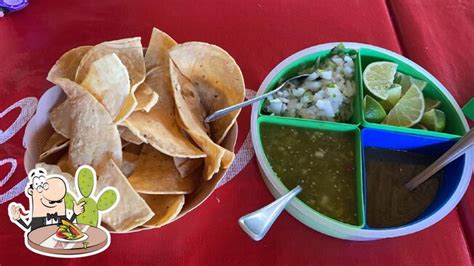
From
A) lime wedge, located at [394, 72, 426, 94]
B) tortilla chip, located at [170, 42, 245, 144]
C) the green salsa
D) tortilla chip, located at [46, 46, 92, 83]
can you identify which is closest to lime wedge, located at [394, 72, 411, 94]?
lime wedge, located at [394, 72, 426, 94]

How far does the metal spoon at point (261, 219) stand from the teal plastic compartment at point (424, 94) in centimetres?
34

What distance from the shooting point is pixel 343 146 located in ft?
3.76

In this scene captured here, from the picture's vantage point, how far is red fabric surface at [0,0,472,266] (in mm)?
983

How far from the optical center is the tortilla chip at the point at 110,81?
89 centimetres

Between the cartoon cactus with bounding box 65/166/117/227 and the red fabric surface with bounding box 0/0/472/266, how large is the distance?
0.28m

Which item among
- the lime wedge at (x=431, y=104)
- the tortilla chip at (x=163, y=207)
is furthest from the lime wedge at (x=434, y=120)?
the tortilla chip at (x=163, y=207)

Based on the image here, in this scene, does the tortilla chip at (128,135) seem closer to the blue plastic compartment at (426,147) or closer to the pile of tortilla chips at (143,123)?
the pile of tortilla chips at (143,123)

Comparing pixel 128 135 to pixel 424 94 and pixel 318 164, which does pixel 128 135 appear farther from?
pixel 424 94

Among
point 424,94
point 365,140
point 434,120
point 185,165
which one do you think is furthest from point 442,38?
point 185,165

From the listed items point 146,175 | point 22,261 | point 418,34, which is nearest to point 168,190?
point 146,175

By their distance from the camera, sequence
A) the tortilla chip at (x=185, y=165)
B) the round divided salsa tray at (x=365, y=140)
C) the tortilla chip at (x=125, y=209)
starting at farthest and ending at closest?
the round divided salsa tray at (x=365, y=140) < the tortilla chip at (x=185, y=165) < the tortilla chip at (x=125, y=209)

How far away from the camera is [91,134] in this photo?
34.2 inches

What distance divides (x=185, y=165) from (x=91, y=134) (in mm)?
190

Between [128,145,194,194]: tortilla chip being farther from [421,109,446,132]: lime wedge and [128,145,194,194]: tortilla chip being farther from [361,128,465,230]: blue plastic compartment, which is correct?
[421,109,446,132]: lime wedge
